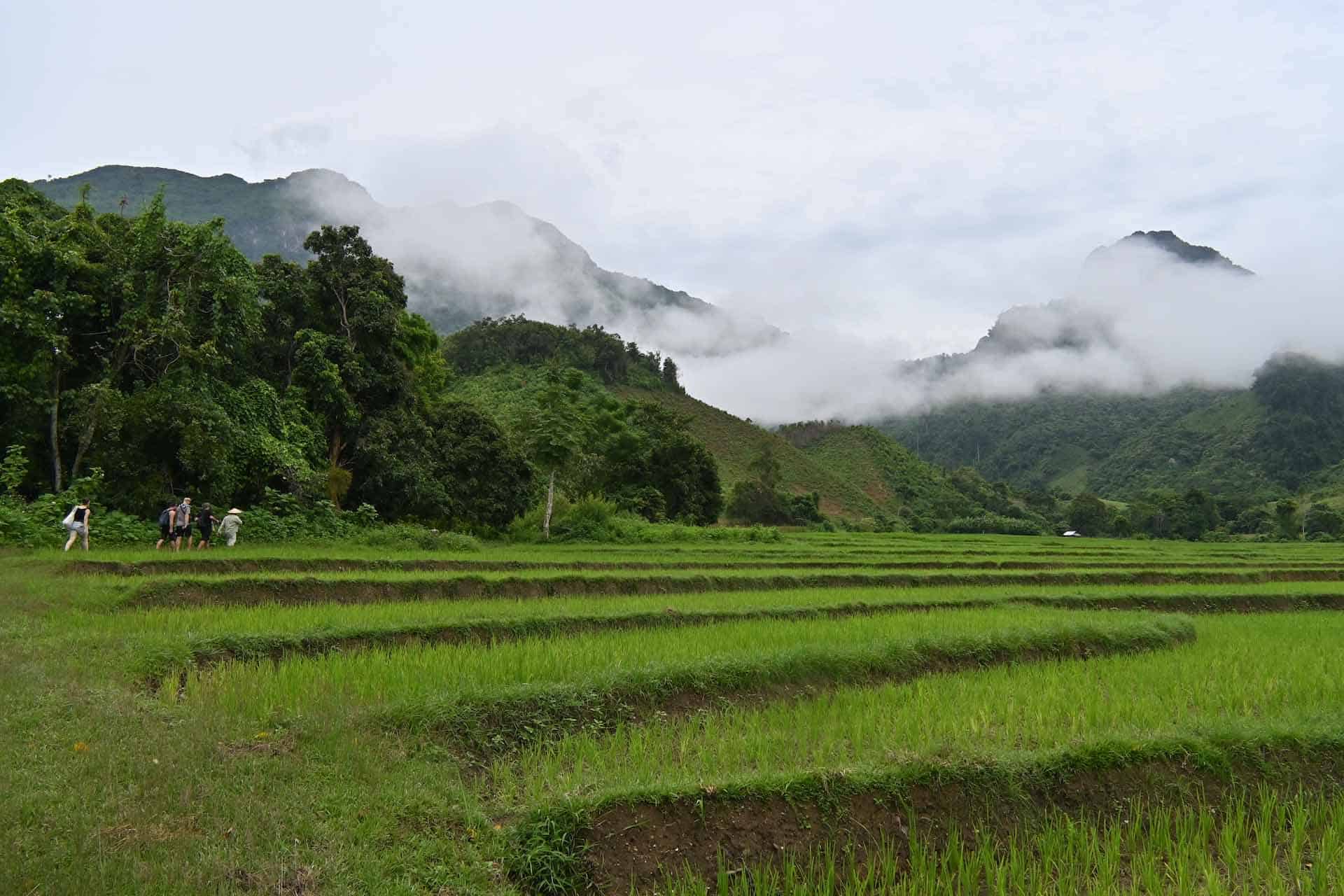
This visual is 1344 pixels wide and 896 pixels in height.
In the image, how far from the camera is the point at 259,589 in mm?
11867

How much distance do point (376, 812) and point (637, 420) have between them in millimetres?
37610

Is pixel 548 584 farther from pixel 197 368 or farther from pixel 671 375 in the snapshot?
pixel 671 375

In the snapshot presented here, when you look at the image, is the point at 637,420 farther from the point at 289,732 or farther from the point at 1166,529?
the point at 1166,529

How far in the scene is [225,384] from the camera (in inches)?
734

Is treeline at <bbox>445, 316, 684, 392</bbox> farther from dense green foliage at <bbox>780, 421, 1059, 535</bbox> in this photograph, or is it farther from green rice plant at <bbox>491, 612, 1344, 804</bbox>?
green rice plant at <bbox>491, 612, 1344, 804</bbox>

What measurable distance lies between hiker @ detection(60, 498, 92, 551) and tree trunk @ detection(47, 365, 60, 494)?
2307mm

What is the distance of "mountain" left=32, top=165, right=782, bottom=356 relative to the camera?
125 metres

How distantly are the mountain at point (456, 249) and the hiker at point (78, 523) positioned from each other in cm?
11155

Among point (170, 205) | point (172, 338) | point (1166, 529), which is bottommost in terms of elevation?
point (1166, 529)

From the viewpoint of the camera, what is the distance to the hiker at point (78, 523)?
14086 millimetres

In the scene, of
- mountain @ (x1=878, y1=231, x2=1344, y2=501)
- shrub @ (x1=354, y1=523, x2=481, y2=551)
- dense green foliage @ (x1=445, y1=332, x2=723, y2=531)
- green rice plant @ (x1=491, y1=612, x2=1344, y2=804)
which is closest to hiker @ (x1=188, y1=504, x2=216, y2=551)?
shrub @ (x1=354, y1=523, x2=481, y2=551)

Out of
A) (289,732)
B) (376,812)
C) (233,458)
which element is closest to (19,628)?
(289,732)

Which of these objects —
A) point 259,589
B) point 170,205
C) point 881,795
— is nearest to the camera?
point 881,795

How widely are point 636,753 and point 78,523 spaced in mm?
13706
